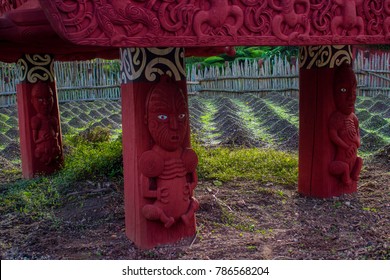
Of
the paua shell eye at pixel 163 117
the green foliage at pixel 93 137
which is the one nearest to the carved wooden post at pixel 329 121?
the paua shell eye at pixel 163 117

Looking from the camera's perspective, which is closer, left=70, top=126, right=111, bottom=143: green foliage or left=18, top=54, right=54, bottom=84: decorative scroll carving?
left=18, top=54, right=54, bottom=84: decorative scroll carving

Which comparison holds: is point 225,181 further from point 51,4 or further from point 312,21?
point 51,4

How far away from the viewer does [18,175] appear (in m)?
6.58

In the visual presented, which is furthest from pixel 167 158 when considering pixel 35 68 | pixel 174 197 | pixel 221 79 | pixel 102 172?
pixel 221 79

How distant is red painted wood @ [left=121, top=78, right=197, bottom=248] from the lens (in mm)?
3582

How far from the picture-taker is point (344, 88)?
4.69 meters

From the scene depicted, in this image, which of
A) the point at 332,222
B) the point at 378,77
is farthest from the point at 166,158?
the point at 378,77

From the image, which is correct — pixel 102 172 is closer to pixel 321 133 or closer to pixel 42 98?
pixel 42 98

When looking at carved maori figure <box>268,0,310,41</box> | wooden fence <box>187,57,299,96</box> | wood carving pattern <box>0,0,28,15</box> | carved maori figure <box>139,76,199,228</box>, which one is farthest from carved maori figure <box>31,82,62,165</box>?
wooden fence <box>187,57,299,96</box>

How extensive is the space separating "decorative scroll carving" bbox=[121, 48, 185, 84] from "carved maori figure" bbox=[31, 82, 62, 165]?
271 cm

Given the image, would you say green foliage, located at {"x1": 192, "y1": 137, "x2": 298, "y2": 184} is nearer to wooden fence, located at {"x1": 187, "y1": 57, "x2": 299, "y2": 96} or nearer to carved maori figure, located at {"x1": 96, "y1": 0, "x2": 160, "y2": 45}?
carved maori figure, located at {"x1": 96, "y1": 0, "x2": 160, "y2": 45}

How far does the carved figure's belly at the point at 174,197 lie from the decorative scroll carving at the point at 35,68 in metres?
3.23

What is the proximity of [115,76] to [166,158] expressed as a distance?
11.7 m

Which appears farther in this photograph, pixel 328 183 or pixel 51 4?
pixel 328 183
